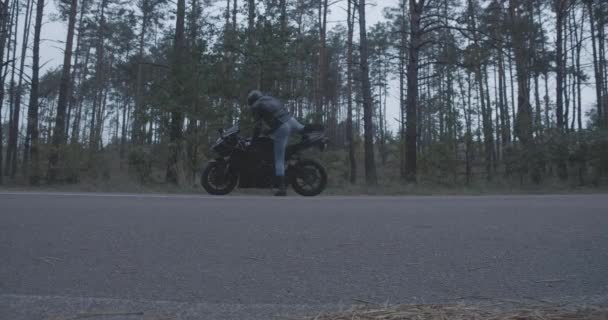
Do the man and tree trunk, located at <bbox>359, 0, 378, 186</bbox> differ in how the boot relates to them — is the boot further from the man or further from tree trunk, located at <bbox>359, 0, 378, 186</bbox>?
tree trunk, located at <bbox>359, 0, 378, 186</bbox>

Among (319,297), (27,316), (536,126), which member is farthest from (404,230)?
(536,126)

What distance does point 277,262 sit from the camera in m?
2.64

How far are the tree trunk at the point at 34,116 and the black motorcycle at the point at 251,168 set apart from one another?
942 cm

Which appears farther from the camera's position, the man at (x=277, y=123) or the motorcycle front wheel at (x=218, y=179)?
the motorcycle front wheel at (x=218, y=179)

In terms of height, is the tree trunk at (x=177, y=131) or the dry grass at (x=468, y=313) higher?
the tree trunk at (x=177, y=131)

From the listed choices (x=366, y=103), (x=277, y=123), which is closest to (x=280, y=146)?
(x=277, y=123)

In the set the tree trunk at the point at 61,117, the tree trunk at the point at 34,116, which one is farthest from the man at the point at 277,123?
the tree trunk at the point at 34,116

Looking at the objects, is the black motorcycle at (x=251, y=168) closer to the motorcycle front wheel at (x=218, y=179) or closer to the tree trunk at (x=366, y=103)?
the motorcycle front wheel at (x=218, y=179)

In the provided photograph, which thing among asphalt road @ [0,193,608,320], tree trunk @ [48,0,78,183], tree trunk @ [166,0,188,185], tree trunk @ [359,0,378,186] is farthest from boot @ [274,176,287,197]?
tree trunk @ [48,0,78,183]

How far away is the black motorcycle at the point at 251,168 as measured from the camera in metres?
8.77

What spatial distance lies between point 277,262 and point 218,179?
6.39 metres

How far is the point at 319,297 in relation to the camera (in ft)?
6.67

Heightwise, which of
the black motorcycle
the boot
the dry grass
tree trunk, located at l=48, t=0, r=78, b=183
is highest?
tree trunk, located at l=48, t=0, r=78, b=183

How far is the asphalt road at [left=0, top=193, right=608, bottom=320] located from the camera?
6.51ft
